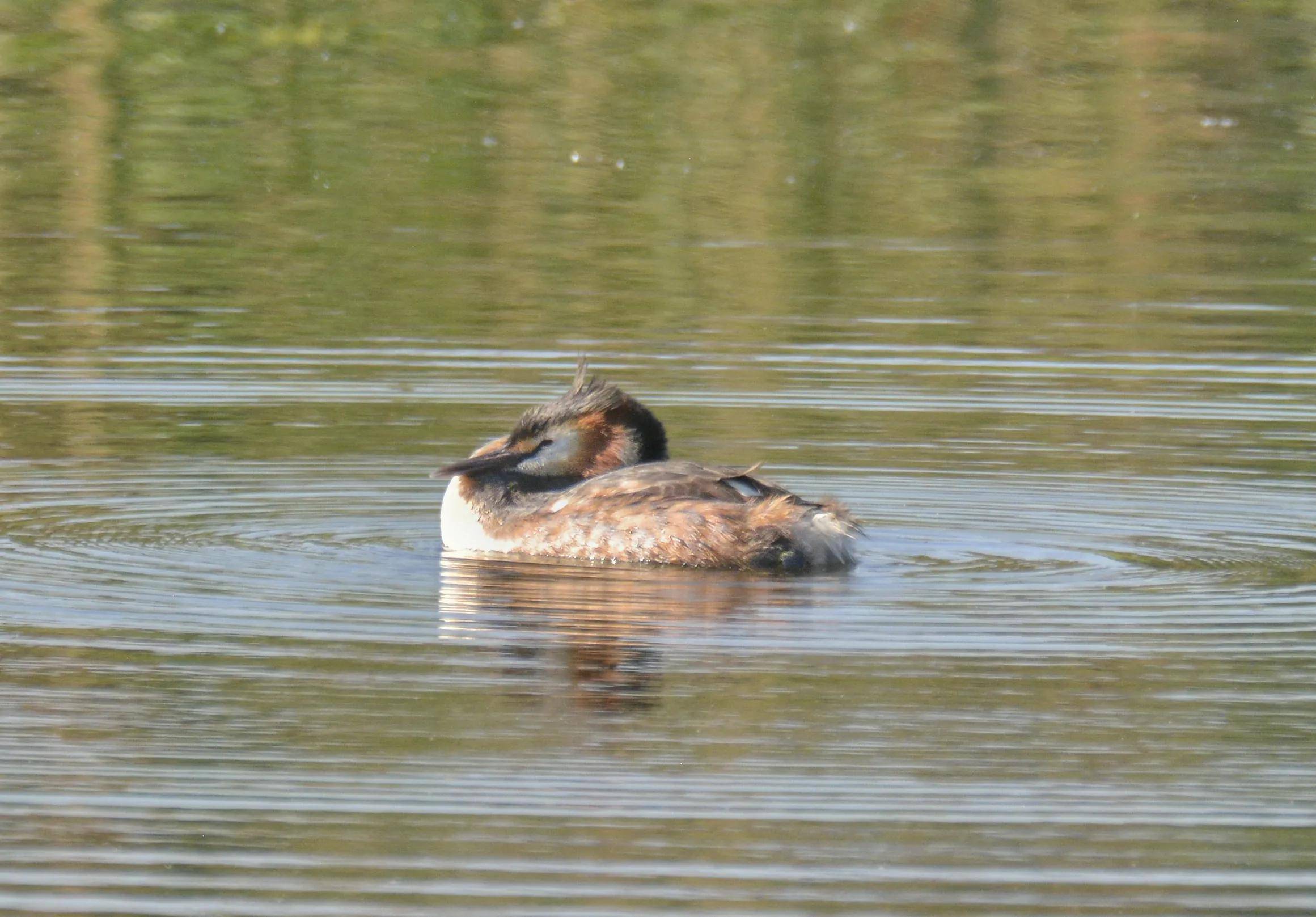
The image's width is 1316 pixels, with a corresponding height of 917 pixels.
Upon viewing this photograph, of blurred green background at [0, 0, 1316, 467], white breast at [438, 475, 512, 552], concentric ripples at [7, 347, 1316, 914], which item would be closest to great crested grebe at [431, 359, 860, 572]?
white breast at [438, 475, 512, 552]

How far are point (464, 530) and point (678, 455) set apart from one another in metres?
2.11

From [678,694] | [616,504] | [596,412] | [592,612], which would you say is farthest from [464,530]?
[678,694]

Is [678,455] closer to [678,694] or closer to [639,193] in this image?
[678,694]

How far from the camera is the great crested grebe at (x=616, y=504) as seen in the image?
9.70m

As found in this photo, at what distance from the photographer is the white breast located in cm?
1022

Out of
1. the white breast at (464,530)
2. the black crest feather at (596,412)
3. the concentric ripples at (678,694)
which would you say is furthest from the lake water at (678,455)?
the black crest feather at (596,412)

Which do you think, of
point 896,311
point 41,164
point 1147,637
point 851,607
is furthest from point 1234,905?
point 41,164

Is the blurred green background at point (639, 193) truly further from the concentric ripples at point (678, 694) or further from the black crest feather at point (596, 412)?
the black crest feather at point (596, 412)

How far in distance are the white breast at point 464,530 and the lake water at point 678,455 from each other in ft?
0.45

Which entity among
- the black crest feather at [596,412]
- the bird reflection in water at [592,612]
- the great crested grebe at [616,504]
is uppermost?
the black crest feather at [596,412]

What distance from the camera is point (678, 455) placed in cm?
1214

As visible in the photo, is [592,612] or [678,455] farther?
[678,455]

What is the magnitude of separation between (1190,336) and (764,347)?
2.50 metres

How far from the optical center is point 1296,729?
286 inches
